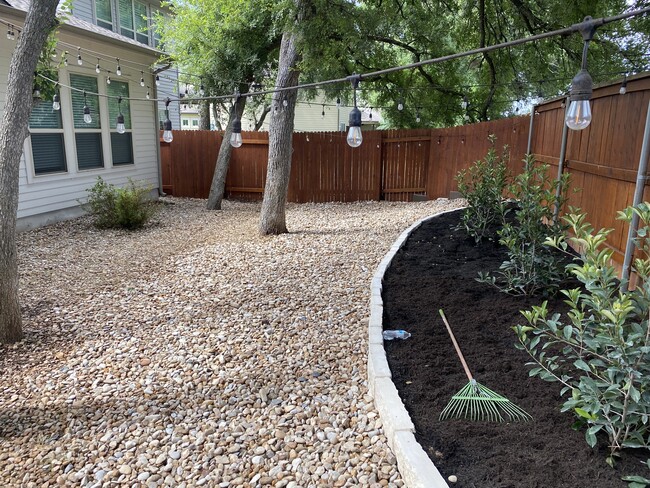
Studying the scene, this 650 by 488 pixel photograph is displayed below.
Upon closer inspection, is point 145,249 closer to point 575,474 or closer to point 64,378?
point 64,378

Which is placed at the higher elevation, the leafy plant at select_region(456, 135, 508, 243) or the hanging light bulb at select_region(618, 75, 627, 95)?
the hanging light bulb at select_region(618, 75, 627, 95)

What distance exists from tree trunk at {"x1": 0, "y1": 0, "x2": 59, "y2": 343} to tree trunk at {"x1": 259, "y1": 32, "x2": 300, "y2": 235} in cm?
370

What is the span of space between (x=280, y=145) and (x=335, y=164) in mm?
4718

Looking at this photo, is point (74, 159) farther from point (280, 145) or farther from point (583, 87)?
point (583, 87)

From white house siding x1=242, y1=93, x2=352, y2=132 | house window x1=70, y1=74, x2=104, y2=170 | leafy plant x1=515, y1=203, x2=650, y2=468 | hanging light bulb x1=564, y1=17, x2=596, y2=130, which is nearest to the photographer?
leafy plant x1=515, y1=203, x2=650, y2=468

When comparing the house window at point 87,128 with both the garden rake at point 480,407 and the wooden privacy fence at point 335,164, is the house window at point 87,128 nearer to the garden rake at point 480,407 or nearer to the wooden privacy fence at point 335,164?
the wooden privacy fence at point 335,164

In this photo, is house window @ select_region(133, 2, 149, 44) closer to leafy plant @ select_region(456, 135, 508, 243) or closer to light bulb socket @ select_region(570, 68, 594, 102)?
leafy plant @ select_region(456, 135, 508, 243)

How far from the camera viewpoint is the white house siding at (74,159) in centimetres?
746

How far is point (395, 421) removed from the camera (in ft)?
7.71

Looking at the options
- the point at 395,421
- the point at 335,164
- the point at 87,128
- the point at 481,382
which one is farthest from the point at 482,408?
the point at 335,164

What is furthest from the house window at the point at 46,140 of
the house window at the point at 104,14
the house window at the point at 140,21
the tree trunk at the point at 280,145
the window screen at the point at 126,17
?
the house window at the point at 140,21

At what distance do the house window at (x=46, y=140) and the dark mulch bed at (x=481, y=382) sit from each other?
6.26 metres

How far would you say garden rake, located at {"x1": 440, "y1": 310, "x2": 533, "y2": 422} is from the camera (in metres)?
2.40

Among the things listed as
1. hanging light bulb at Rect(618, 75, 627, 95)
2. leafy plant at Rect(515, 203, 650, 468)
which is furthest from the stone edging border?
hanging light bulb at Rect(618, 75, 627, 95)
